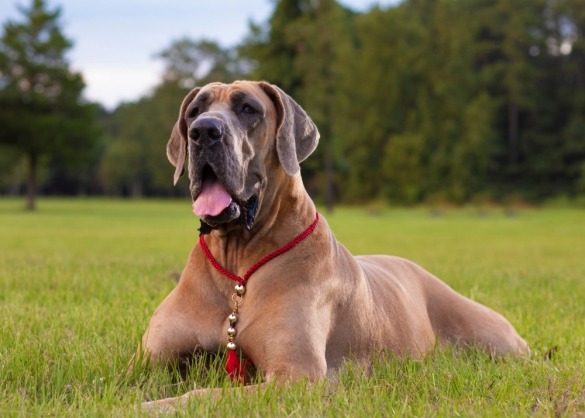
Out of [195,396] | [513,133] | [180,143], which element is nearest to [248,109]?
[180,143]

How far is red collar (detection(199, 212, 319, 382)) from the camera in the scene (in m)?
3.46

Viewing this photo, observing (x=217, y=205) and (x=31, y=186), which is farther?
(x=31, y=186)

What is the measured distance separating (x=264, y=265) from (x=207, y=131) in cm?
77

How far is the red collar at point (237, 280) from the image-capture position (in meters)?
Result: 3.46

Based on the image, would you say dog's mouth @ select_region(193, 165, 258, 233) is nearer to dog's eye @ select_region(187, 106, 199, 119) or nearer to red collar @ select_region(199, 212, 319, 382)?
red collar @ select_region(199, 212, 319, 382)

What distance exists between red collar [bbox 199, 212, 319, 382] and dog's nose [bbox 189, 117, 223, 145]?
653 mm

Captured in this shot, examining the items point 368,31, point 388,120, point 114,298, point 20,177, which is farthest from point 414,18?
point 20,177

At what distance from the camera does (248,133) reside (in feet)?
11.9

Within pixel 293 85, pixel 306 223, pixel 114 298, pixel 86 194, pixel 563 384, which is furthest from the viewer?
pixel 86 194

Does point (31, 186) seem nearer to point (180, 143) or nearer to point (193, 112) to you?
point (180, 143)

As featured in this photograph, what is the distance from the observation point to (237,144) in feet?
11.4

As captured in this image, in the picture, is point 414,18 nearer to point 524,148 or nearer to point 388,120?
point 388,120

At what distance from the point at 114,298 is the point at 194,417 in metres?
3.71

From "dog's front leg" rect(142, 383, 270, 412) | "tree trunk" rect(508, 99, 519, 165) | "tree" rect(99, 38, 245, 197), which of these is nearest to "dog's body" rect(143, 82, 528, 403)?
"dog's front leg" rect(142, 383, 270, 412)
